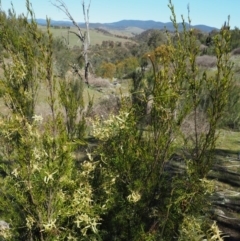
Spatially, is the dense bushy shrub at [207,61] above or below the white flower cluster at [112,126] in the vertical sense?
below

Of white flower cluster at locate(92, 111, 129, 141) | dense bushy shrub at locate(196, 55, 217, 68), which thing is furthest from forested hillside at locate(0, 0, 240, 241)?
dense bushy shrub at locate(196, 55, 217, 68)

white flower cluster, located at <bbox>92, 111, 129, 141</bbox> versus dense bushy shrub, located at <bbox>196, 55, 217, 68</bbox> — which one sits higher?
white flower cluster, located at <bbox>92, 111, 129, 141</bbox>

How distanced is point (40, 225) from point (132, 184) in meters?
1.58

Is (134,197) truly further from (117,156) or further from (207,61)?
(207,61)

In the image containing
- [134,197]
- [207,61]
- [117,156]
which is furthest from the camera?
[207,61]

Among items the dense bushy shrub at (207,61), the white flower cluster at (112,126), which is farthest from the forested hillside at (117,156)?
Answer: the dense bushy shrub at (207,61)

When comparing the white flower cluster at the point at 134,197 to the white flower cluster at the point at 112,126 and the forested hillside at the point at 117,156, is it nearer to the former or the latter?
the forested hillside at the point at 117,156

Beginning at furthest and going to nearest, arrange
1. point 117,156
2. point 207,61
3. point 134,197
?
point 207,61
point 117,156
point 134,197

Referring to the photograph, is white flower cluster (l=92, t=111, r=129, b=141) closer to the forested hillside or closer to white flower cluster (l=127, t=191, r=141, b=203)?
the forested hillside

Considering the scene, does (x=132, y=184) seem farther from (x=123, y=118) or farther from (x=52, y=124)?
(x=52, y=124)

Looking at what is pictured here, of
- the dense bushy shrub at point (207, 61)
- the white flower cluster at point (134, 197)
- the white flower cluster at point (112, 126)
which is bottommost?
the dense bushy shrub at point (207, 61)

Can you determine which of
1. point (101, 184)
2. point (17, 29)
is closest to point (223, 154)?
point (101, 184)

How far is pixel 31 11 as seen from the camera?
5.11 m

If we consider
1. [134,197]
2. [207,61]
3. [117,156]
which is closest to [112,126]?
[117,156]
